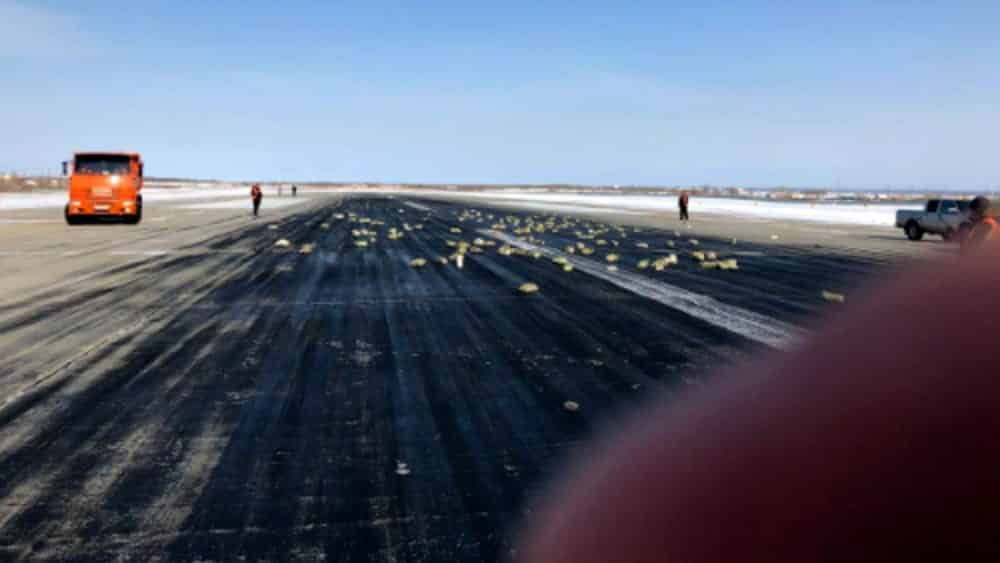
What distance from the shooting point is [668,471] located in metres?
1.77

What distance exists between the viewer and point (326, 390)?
6.43m

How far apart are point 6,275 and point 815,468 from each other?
16939mm

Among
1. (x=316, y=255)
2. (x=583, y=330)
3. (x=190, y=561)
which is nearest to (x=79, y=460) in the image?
(x=190, y=561)

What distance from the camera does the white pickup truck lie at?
25659 millimetres

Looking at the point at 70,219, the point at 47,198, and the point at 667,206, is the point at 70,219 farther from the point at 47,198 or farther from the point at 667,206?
the point at 667,206

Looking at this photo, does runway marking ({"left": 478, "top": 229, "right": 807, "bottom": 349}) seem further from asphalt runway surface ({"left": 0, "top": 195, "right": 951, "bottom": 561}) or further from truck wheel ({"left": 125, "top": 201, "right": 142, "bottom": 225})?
truck wheel ({"left": 125, "top": 201, "right": 142, "bottom": 225})

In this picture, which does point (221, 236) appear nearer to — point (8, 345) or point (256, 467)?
point (8, 345)

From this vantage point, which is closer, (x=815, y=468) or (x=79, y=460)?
(x=815, y=468)

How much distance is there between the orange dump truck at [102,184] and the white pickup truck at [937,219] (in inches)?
1249

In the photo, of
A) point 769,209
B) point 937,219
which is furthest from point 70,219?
point 769,209

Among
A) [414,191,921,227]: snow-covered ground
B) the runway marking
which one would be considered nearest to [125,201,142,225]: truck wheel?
the runway marking

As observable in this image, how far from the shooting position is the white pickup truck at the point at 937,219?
2566cm

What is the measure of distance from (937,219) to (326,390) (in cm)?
2719

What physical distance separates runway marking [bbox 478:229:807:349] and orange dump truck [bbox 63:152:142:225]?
21.0 metres
